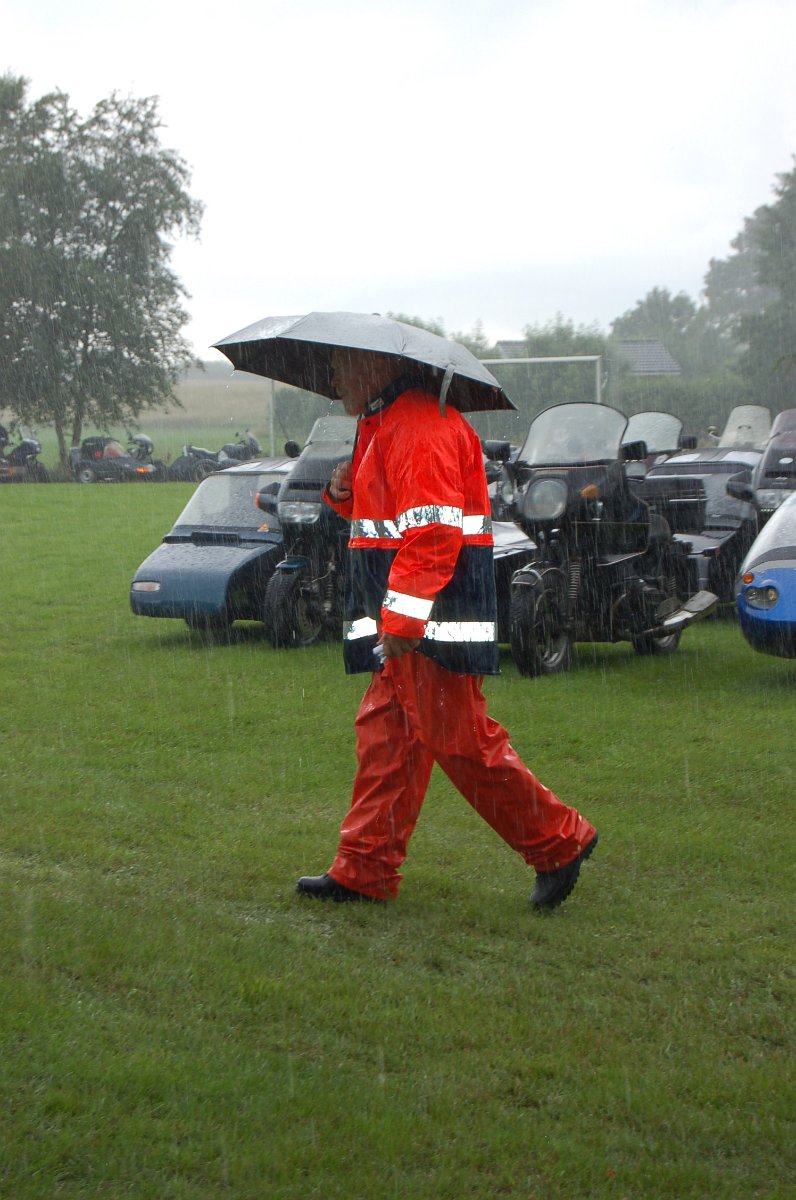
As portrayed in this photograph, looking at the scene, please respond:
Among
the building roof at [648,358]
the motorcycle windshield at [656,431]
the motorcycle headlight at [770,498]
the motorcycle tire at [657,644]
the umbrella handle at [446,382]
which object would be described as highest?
the building roof at [648,358]

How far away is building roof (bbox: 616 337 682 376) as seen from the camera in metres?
60.8

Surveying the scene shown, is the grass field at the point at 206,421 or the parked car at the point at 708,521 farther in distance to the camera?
the grass field at the point at 206,421

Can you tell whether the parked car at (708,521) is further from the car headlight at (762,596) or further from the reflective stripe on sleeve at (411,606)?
the reflective stripe on sleeve at (411,606)

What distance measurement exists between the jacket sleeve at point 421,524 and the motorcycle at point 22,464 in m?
37.1

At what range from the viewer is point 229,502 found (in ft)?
41.2

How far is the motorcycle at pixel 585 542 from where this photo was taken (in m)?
9.96

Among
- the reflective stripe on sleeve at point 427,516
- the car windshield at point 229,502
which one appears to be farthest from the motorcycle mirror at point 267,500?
the reflective stripe on sleeve at point 427,516

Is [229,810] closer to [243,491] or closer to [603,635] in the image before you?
[603,635]

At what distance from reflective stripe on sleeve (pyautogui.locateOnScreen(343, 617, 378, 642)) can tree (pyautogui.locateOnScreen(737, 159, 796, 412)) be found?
51582 mm

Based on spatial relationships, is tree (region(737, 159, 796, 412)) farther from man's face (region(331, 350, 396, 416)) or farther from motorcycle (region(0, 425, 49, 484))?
man's face (region(331, 350, 396, 416))

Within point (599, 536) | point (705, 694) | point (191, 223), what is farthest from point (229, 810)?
point (191, 223)

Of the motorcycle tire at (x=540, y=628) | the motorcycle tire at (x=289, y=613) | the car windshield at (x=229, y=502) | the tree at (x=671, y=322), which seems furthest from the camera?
the tree at (x=671, y=322)

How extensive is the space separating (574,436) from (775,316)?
50617 millimetres

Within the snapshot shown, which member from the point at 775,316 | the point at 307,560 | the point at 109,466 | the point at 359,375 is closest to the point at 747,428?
the point at 307,560
